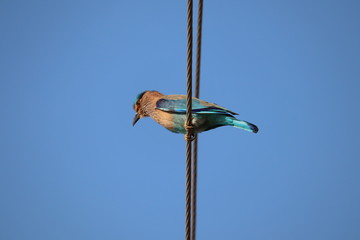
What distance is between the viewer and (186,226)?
13.0 ft

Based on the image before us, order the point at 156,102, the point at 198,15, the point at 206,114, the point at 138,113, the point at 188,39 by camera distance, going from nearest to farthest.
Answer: the point at 188,39
the point at 198,15
the point at 206,114
the point at 156,102
the point at 138,113

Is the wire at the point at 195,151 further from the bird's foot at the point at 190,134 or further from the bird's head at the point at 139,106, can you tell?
the bird's head at the point at 139,106

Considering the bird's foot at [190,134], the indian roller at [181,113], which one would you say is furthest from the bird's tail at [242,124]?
the bird's foot at [190,134]

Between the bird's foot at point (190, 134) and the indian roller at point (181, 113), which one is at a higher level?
the indian roller at point (181, 113)

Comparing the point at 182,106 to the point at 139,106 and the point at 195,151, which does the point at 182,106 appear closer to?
the point at 195,151

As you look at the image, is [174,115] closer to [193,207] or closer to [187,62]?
[193,207]

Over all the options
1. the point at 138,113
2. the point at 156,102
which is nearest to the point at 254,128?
the point at 156,102

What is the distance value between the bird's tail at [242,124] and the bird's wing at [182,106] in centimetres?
7

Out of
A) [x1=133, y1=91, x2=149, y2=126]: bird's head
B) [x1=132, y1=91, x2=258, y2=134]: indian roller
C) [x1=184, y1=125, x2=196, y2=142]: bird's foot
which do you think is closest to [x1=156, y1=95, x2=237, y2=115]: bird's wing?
[x1=132, y1=91, x2=258, y2=134]: indian roller

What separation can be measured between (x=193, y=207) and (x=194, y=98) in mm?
1050

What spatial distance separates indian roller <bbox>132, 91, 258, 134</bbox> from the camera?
4.95 m

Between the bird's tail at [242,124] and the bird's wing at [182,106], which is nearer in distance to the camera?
the bird's tail at [242,124]

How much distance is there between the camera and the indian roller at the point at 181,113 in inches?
195

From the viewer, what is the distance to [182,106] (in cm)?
530
